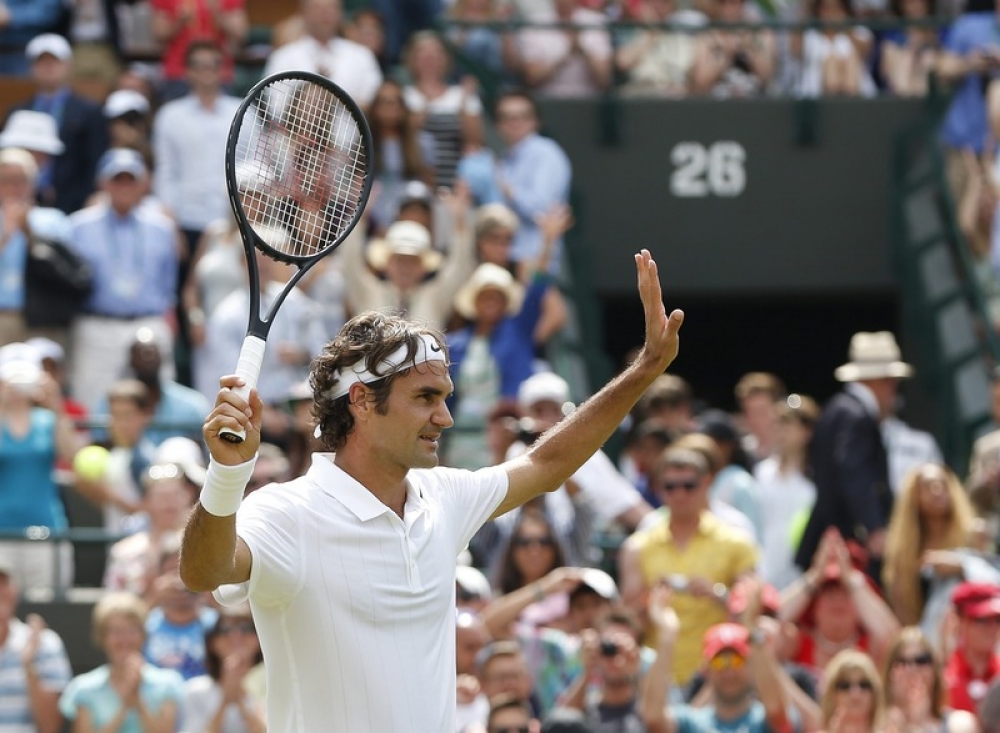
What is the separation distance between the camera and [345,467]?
486 cm

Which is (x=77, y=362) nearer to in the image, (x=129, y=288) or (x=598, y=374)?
(x=129, y=288)

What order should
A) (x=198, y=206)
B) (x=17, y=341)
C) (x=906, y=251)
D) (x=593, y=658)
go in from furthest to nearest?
(x=906, y=251)
(x=198, y=206)
(x=17, y=341)
(x=593, y=658)

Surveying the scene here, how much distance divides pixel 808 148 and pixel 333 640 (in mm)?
10228

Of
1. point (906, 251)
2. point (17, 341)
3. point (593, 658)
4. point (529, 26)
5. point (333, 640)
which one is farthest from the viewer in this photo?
point (906, 251)

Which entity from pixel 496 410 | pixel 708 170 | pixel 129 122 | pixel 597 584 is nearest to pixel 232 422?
pixel 597 584

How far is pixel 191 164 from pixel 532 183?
1.84m

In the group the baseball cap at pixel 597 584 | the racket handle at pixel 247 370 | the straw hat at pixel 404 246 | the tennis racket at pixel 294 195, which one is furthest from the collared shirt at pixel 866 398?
the racket handle at pixel 247 370

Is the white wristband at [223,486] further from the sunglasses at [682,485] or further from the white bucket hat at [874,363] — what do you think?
the white bucket hat at [874,363]

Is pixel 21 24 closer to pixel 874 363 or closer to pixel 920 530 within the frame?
pixel 874 363

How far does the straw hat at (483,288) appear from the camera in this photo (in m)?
10.7

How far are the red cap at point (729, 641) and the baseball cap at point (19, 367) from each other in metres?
3.29

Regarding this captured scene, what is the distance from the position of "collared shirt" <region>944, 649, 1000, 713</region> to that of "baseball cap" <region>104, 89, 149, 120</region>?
5817mm

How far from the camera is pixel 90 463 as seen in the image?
9.89 meters

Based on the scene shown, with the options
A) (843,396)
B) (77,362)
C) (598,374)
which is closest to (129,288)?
(77,362)
